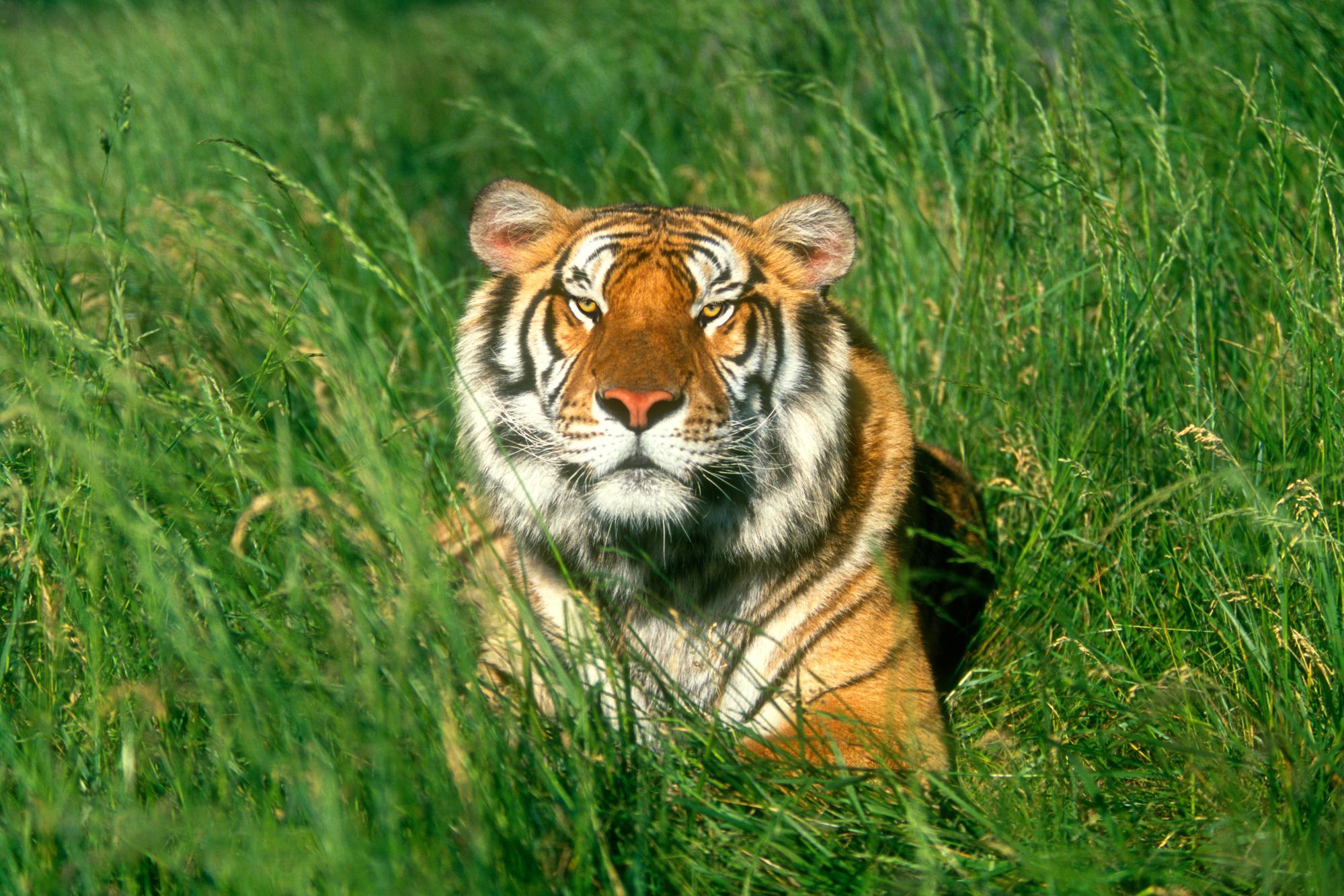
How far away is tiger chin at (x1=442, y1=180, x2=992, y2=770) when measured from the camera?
2645 mm

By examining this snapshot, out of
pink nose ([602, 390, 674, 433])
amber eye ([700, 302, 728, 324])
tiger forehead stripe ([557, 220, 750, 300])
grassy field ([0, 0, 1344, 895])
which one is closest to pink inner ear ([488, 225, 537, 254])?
tiger forehead stripe ([557, 220, 750, 300])

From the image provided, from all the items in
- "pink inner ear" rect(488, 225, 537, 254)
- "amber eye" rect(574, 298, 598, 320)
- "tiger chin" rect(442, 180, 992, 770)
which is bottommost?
"tiger chin" rect(442, 180, 992, 770)

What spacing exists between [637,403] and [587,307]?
48 cm

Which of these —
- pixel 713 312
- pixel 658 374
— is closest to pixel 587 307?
pixel 713 312

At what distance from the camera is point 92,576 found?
223 centimetres

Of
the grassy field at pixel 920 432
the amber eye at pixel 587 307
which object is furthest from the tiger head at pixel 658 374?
the grassy field at pixel 920 432

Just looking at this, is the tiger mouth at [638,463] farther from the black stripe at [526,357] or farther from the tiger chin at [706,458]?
the black stripe at [526,357]

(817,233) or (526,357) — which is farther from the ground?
(817,233)

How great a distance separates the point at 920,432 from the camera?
394 centimetres

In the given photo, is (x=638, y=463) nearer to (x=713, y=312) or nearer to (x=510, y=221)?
(x=713, y=312)

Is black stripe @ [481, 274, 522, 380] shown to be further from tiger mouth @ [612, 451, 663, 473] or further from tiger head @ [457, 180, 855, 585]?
tiger mouth @ [612, 451, 663, 473]

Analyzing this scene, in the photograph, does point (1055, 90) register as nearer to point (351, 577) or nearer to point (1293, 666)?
point (1293, 666)

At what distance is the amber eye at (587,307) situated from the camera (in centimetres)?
291

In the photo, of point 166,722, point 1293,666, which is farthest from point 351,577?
point 1293,666
